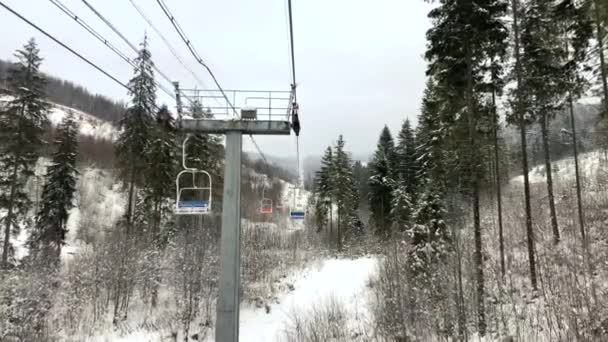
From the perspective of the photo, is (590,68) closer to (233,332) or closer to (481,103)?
(481,103)

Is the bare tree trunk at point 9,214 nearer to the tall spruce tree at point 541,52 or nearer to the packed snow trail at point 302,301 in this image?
the packed snow trail at point 302,301

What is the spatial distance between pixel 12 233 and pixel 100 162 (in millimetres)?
44256

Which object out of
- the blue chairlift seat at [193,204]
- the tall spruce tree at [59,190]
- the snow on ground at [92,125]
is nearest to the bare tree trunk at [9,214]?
the tall spruce tree at [59,190]

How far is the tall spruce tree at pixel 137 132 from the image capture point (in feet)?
65.5

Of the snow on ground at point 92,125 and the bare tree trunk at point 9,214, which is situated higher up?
the snow on ground at point 92,125

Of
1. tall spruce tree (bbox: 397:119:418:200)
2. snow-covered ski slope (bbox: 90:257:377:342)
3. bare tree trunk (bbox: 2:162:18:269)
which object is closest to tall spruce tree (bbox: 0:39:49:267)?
bare tree trunk (bbox: 2:162:18:269)

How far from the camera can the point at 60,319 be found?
13.6m

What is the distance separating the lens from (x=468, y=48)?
1155 centimetres

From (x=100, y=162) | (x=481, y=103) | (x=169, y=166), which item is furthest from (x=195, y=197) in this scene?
(x=100, y=162)

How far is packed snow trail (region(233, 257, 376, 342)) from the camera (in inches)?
539

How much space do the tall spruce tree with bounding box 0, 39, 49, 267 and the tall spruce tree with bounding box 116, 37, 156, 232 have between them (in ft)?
13.6

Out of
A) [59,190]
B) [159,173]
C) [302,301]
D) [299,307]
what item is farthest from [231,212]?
[59,190]

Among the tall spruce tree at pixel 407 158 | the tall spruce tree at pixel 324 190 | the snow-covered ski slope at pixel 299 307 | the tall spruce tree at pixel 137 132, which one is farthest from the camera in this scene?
the tall spruce tree at pixel 324 190

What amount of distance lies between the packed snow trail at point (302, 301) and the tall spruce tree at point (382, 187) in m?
14.5
